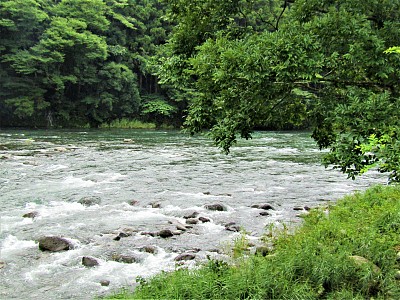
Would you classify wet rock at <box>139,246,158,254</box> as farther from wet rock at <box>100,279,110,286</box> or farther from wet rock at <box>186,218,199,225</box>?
wet rock at <box>186,218,199,225</box>

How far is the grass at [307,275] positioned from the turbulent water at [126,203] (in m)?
1.50

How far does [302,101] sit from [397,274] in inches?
122

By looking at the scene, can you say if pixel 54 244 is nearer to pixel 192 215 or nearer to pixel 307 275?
pixel 192 215

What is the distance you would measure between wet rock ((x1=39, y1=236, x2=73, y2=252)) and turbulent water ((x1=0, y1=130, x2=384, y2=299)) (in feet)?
0.53

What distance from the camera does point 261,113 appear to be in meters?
6.24

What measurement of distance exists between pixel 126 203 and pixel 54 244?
3.76 metres

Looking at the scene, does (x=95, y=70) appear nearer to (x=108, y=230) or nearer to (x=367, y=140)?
(x=108, y=230)

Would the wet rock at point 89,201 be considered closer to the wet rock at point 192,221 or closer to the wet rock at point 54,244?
the wet rock at point 192,221

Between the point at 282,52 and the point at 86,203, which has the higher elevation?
the point at 282,52

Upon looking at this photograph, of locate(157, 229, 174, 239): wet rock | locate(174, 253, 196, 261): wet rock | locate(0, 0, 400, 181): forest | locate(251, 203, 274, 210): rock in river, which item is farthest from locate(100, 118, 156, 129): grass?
locate(174, 253, 196, 261): wet rock

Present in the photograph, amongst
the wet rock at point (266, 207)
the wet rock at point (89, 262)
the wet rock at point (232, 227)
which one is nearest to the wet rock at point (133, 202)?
the wet rock at point (232, 227)

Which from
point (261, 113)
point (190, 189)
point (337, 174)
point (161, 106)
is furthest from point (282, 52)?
point (161, 106)

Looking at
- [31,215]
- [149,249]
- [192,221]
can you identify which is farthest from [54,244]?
[192,221]

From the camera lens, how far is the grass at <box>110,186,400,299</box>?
5.05 m
